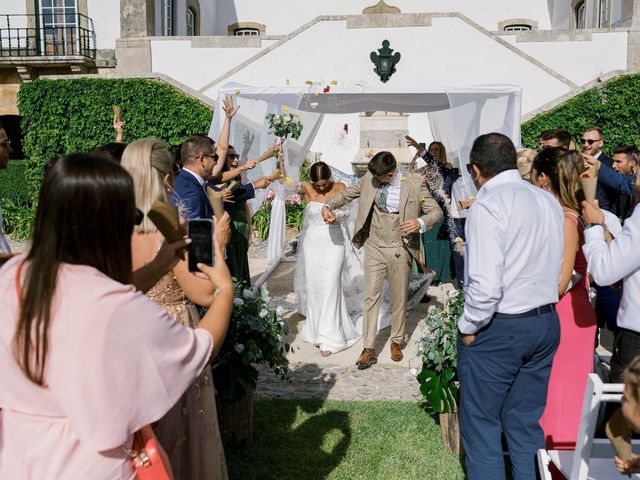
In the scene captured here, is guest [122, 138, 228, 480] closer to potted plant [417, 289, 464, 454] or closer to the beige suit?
potted plant [417, 289, 464, 454]

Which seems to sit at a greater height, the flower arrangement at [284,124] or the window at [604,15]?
the window at [604,15]

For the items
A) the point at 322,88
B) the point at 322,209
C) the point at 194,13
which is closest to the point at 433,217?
the point at 322,209

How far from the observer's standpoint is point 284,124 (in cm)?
798

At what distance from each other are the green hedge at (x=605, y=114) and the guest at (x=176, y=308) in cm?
1377

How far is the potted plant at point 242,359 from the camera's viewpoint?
414 centimetres

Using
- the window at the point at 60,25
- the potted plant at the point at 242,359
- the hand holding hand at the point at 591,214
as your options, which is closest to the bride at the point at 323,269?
→ the potted plant at the point at 242,359

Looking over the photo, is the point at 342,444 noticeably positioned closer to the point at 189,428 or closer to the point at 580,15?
the point at 189,428

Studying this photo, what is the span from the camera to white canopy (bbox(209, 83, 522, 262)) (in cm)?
745

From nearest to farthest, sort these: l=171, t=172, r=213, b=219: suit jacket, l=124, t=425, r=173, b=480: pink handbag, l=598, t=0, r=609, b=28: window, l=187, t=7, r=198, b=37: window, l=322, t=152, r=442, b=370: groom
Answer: l=124, t=425, r=173, b=480: pink handbag, l=171, t=172, r=213, b=219: suit jacket, l=322, t=152, r=442, b=370: groom, l=598, t=0, r=609, b=28: window, l=187, t=7, r=198, b=37: window

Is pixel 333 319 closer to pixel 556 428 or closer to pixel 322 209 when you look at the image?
pixel 322 209

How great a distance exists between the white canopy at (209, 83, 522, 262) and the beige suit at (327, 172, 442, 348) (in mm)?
1028

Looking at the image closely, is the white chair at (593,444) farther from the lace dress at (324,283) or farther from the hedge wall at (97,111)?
the hedge wall at (97,111)

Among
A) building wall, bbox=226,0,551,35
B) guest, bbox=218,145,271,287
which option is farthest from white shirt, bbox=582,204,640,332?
building wall, bbox=226,0,551,35

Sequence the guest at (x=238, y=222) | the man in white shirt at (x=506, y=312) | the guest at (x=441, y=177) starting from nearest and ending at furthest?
the man in white shirt at (x=506, y=312), the guest at (x=238, y=222), the guest at (x=441, y=177)
